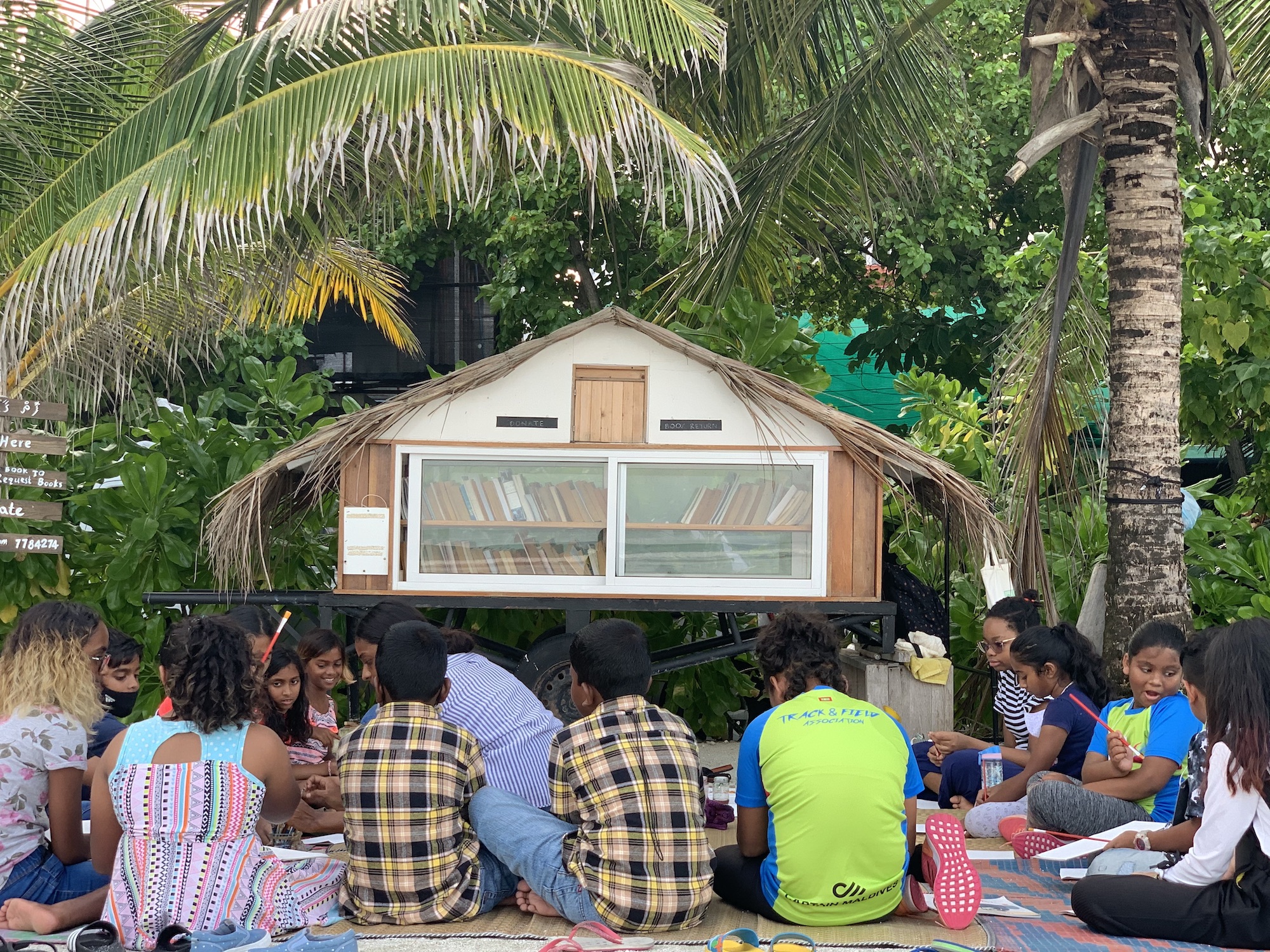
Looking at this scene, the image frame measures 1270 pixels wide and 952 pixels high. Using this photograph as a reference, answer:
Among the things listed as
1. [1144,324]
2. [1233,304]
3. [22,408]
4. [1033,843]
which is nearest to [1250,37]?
[1233,304]

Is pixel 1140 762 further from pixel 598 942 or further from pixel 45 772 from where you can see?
pixel 45 772

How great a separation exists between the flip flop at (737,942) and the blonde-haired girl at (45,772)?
1944 mm

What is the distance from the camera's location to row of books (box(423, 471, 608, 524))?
7.15 metres

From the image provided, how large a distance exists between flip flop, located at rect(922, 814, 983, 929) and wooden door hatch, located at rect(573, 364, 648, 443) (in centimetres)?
322

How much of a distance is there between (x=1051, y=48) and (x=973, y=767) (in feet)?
12.3

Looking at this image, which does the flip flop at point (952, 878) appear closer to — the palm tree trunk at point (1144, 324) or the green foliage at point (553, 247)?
the palm tree trunk at point (1144, 324)

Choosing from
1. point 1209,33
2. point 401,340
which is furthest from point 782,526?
point 401,340

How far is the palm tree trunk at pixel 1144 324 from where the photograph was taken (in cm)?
666

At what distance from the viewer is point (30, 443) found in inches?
299

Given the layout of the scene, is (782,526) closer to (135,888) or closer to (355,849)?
(355,849)

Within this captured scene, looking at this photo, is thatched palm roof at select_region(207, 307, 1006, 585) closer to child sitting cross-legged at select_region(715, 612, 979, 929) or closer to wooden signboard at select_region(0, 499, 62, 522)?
wooden signboard at select_region(0, 499, 62, 522)

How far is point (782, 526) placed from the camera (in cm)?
713

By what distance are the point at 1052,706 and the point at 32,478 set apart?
5.66 metres

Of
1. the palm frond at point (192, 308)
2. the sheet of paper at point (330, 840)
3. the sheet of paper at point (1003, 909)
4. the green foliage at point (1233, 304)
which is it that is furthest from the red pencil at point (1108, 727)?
the palm frond at point (192, 308)
